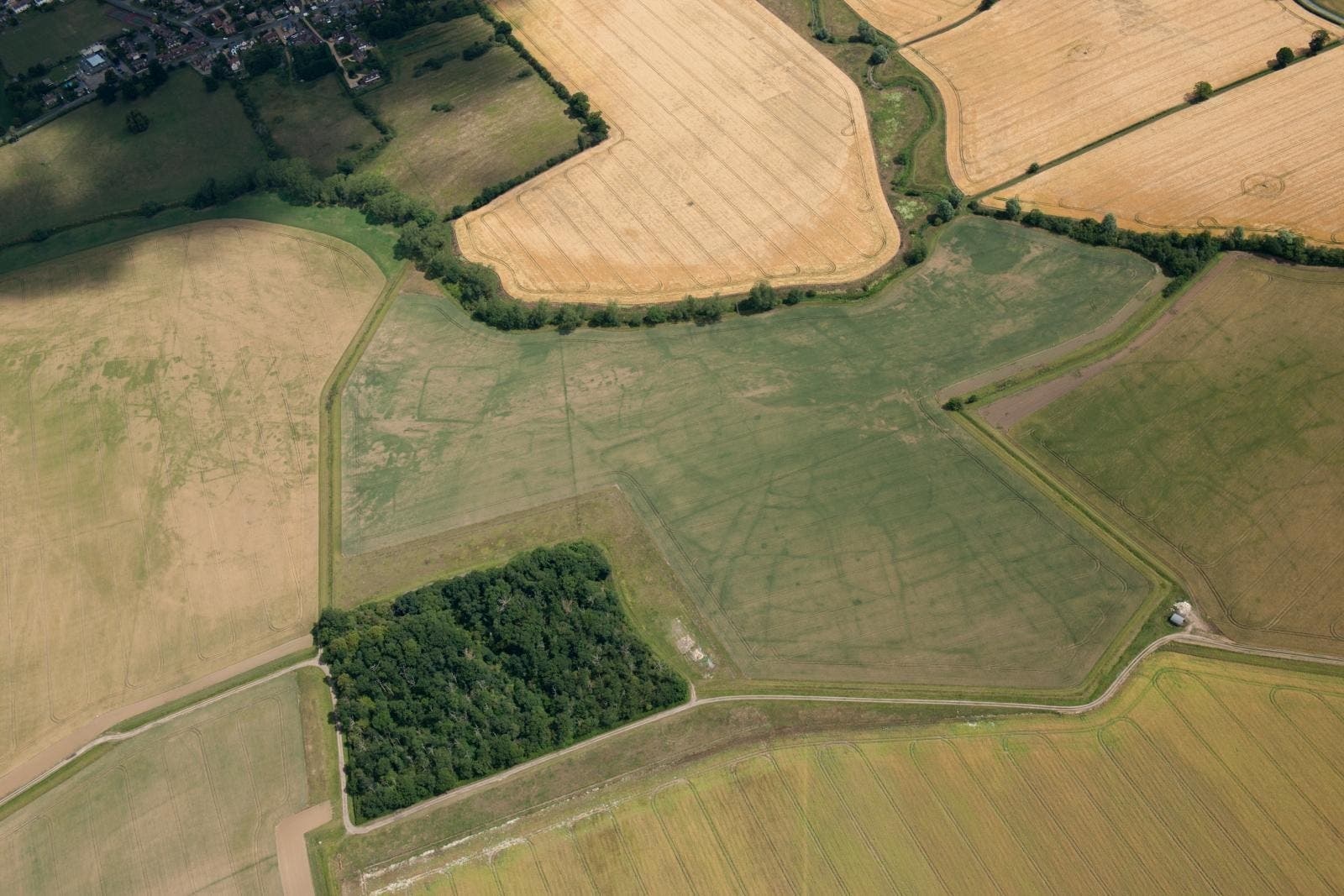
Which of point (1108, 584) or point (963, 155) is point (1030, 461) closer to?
point (1108, 584)

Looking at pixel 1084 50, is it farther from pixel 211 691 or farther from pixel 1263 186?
pixel 211 691

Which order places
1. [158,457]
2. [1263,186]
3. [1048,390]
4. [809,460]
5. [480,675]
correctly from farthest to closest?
[1263,186] → [158,457] → [1048,390] → [809,460] → [480,675]

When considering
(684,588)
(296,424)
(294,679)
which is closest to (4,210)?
(296,424)

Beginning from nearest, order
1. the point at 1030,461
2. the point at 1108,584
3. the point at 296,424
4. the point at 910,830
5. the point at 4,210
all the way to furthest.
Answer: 1. the point at 910,830
2. the point at 1108,584
3. the point at 1030,461
4. the point at 296,424
5. the point at 4,210

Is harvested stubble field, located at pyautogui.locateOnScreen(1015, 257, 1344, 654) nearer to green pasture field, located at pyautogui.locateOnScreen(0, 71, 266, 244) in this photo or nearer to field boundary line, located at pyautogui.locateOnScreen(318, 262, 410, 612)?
field boundary line, located at pyautogui.locateOnScreen(318, 262, 410, 612)

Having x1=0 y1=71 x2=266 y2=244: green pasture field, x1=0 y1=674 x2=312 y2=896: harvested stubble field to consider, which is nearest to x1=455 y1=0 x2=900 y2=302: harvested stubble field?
x1=0 y1=71 x2=266 y2=244: green pasture field

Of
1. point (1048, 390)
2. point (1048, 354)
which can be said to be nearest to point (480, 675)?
point (1048, 390)
